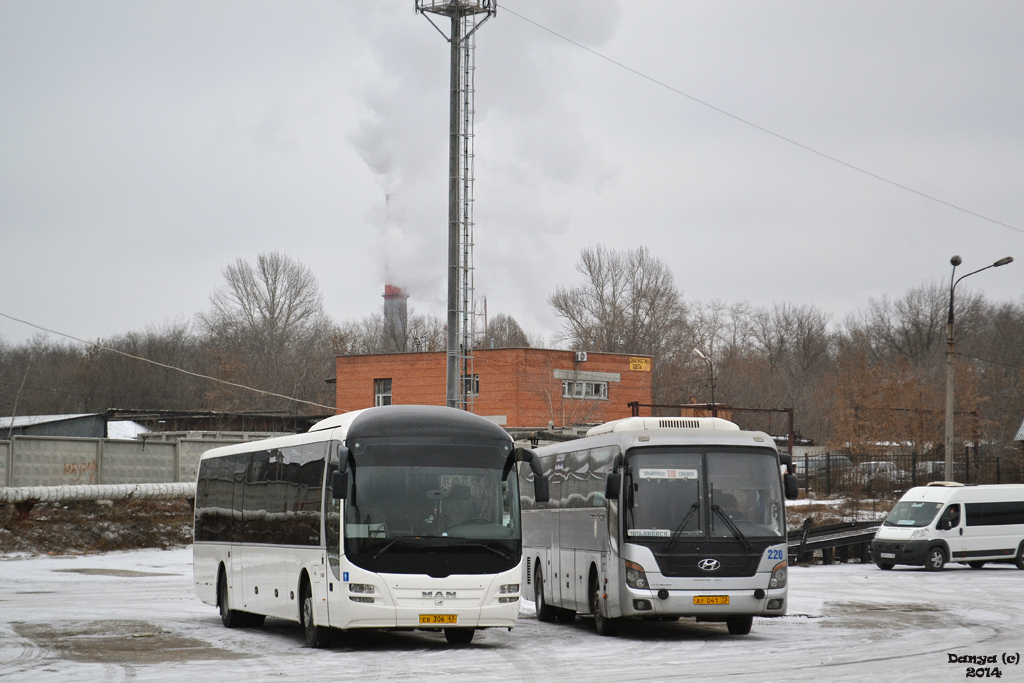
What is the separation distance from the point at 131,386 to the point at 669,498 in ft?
263

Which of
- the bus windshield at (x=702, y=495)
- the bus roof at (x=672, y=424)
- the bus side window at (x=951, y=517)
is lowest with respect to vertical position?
the bus side window at (x=951, y=517)

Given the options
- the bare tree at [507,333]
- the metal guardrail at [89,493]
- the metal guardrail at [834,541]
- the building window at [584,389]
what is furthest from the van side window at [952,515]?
the bare tree at [507,333]

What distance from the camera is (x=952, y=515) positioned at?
33438mm

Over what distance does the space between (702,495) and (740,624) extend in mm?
2028

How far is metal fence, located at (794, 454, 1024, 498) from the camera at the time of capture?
51.0 m

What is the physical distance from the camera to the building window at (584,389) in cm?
6619

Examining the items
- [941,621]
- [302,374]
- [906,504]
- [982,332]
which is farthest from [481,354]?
[941,621]

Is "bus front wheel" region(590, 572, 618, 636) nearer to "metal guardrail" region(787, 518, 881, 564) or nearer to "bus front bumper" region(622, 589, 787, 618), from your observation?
"bus front bumper" region(622, 589, 787, 618)

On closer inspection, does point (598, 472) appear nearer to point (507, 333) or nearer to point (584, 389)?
point (584, 389)

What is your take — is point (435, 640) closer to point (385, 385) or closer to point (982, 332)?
point (385, 385)

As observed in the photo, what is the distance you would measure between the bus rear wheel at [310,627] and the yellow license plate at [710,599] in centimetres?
489

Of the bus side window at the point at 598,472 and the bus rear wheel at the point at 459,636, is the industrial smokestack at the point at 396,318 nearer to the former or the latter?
the bus side window at the point at 598,472

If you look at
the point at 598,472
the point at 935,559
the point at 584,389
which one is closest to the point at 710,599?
the point at 598,472

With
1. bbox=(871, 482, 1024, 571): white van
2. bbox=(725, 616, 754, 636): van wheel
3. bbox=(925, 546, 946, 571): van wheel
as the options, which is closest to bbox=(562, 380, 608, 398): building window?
bbox=(871, 482, 1024, 571): white van
